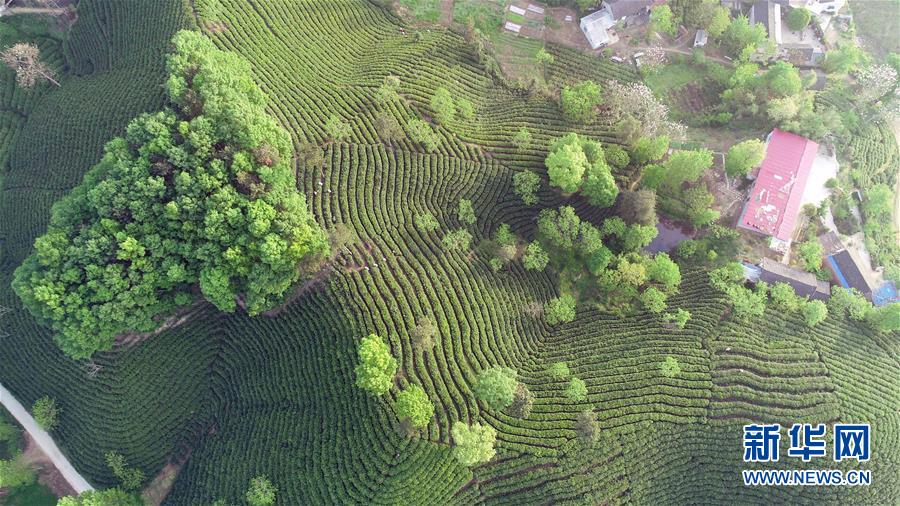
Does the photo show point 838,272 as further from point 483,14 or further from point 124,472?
point 124,472

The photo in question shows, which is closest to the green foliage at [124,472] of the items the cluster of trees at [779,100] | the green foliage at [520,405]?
the green foliage at [520,405]

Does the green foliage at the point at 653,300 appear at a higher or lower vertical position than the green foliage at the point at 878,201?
lower

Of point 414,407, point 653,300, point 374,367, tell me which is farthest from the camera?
point 653,300

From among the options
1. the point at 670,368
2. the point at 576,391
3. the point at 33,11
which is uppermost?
the point at 33,11

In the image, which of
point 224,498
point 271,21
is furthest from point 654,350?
point 271,21

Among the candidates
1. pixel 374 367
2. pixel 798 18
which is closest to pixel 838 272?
pixel 798 18

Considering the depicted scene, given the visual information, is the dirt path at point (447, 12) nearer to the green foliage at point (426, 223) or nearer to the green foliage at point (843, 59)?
the green foliage at point (426, 223)
